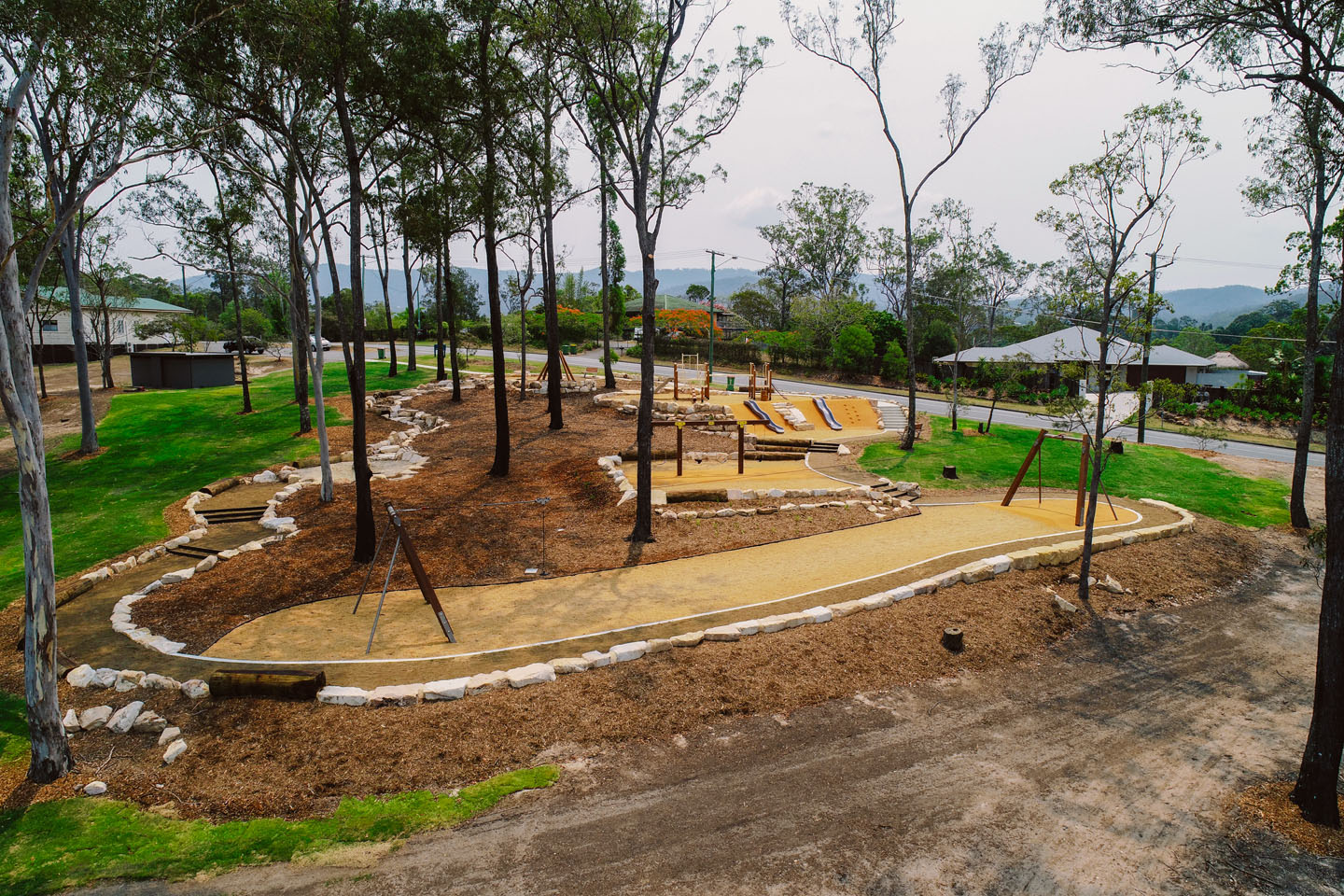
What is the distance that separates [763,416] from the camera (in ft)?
90.7

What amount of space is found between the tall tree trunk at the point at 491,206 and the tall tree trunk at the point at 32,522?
10.5 m

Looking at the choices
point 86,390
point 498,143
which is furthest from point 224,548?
point 86,390

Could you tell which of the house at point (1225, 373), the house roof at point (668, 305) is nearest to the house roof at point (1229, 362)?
the house at point (1225, 373)

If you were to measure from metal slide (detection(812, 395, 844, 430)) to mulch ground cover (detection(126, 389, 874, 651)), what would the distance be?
8586 mm

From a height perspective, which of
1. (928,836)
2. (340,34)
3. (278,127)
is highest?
(340,34)

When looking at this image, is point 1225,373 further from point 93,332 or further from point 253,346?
point 93,332

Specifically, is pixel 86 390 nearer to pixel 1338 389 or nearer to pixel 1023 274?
pixel 1338 389

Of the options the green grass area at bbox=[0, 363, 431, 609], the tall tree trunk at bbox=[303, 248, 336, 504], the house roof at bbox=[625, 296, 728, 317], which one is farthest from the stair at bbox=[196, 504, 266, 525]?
the house roof at bbox=[625, 296, 728, 317]

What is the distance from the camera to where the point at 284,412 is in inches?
1066

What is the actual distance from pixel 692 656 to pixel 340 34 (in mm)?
12149

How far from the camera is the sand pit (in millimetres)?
9180

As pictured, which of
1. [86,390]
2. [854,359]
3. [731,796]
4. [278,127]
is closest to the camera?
[731,796]

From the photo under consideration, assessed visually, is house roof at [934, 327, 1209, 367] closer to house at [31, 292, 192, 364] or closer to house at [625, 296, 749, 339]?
house at [625, 296, 749, 339]

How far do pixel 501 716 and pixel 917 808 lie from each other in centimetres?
456
